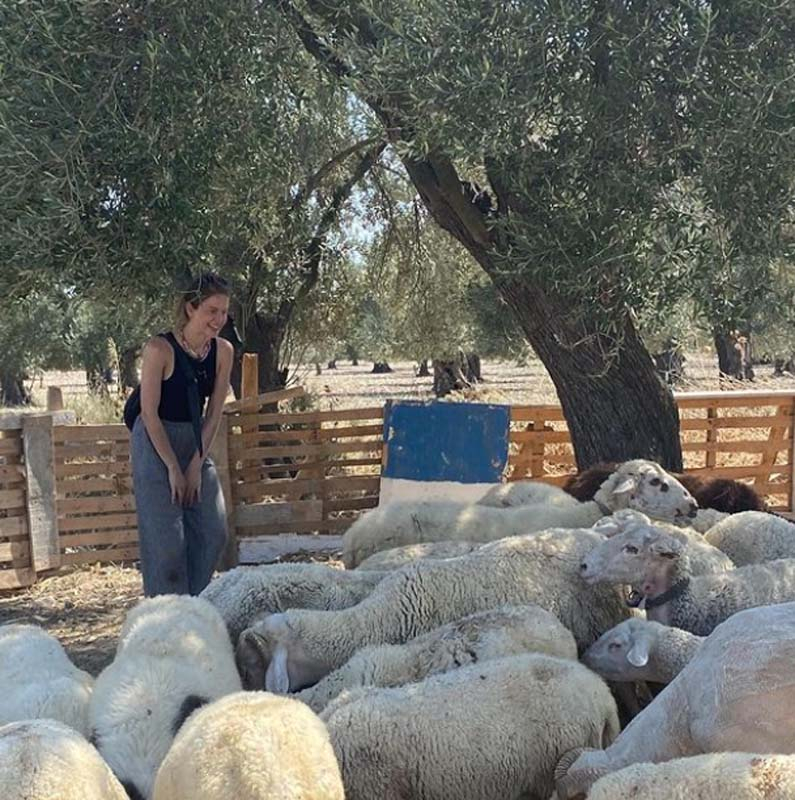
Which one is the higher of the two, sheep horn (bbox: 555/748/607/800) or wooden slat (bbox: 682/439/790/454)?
wooden slat (bbox: 682/439/790/454)

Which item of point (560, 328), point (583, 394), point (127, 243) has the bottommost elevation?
point (583, 394)

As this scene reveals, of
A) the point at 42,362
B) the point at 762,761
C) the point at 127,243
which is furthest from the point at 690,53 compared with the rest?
the point at 42,362

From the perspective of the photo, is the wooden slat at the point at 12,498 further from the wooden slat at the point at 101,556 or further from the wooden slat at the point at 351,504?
the wooden slat at the point at 351,504

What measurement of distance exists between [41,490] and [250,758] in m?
A: 6.96

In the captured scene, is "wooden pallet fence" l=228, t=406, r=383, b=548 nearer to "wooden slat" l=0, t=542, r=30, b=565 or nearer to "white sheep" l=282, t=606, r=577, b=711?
"wooden slat" l=0, t=542, r=30, b=565

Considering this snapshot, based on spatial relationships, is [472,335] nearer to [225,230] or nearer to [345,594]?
[225,230]

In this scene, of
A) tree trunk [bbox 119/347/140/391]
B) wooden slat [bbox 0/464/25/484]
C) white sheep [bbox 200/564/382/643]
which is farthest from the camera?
tree trunk [bbox 119/347/140/391]

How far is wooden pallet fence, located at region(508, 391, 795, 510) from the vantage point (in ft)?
33.0

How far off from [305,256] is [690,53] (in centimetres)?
600

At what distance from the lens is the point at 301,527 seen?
396 inches

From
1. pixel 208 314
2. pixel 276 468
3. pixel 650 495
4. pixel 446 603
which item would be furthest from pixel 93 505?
pixel 446 603

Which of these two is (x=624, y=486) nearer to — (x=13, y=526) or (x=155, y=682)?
(x=155, y=682)

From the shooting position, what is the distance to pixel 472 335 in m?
16.9

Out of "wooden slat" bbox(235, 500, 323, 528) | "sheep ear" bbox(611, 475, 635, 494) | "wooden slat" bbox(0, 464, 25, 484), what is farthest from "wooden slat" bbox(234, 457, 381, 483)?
"sheep ear" bbox(611, 475, 635, 494)
